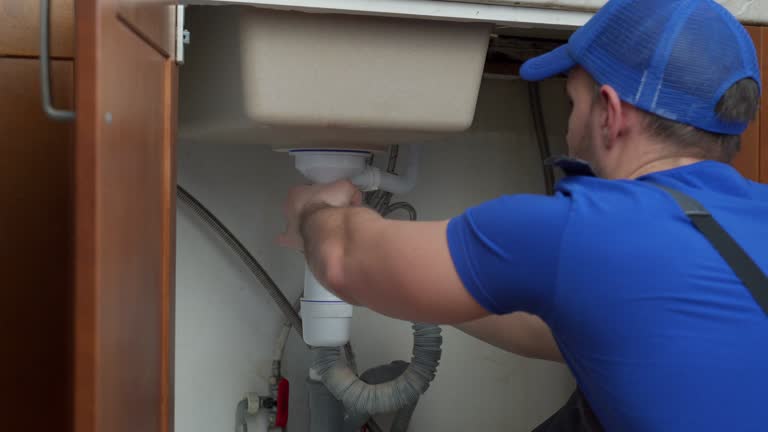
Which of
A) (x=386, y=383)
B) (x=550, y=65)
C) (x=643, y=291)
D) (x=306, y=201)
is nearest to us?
(x=643, y=291)

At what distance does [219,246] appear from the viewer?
1.45 meters

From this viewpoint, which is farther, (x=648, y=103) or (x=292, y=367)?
(x=292, y=367)

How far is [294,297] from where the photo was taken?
1.50m

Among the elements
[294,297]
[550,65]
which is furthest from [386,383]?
[550,65]

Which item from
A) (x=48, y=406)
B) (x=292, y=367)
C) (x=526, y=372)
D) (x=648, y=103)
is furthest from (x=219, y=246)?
(x=648, y=103)

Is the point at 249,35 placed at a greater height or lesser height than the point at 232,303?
greater

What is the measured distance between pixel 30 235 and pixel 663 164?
0.76 metres

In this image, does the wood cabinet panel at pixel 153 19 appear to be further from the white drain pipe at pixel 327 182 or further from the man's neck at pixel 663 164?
the man's neck at pixel 663 164

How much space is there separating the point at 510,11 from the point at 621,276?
18.0 inches

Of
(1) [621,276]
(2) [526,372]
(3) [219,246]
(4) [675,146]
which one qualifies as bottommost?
(2) [526,372]

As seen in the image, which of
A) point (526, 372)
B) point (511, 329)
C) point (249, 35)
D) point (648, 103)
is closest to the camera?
point (648, 103)

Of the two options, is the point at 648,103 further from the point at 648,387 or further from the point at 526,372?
the point at 526,372

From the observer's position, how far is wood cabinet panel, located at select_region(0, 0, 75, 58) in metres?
1.05

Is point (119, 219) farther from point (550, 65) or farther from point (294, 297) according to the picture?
point (294, 297)
